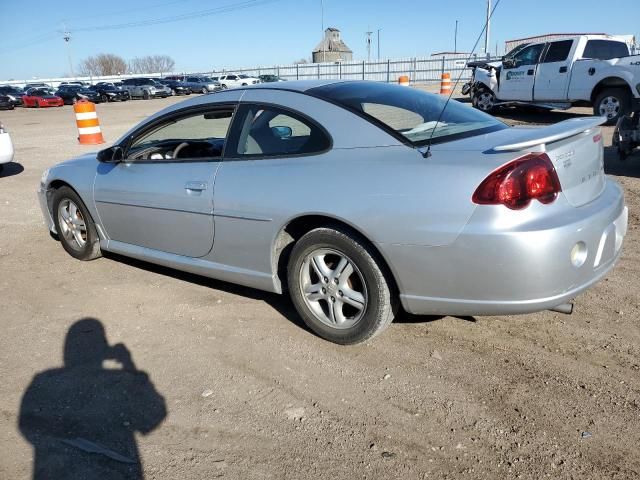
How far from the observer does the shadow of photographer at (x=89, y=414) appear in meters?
2.31

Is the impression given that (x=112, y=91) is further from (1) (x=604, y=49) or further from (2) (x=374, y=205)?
(2) (x=374, y=205)

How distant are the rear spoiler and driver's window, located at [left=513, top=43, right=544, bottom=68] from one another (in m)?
11.5

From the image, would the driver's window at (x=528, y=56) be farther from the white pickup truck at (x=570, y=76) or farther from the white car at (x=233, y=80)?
the white car at (x=233, y=80)

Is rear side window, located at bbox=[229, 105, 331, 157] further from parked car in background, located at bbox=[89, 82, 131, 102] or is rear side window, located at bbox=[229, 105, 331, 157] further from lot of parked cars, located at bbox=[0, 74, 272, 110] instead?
parked car in background, located at bbox=[89, 82, 131, 102]

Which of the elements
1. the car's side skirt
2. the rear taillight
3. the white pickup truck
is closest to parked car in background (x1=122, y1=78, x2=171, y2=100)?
the white pickup truck

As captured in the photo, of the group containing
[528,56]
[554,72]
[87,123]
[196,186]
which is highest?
[528,56]

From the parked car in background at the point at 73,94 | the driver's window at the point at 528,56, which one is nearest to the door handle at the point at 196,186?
the driver's window at the point at 528,56

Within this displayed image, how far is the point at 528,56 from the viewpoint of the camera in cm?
1343

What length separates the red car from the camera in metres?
35.2

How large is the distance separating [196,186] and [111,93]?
129 ft

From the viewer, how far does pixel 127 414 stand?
264 centimetres

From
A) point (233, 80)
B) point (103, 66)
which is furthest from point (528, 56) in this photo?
point (103, 66)

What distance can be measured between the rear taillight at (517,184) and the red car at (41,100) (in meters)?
38.9

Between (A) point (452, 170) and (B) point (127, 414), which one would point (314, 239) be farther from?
(B) point (127, 414)
